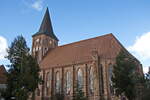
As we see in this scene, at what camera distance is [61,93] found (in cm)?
4006

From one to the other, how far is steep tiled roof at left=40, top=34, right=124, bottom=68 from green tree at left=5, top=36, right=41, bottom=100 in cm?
1623

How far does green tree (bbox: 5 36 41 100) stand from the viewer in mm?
22263

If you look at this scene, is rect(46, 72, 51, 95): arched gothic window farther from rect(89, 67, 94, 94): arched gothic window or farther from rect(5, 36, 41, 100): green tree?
rect(5, 36, 41, 100): green tree

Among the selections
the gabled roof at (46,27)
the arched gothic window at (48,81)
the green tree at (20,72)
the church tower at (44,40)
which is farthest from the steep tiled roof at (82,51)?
the green tree at (20,72)

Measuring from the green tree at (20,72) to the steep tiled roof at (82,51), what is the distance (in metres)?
16.2

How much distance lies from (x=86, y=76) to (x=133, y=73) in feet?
43.6

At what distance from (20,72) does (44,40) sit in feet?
94.1

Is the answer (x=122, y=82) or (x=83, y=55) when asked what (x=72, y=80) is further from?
(x=122, y=82)

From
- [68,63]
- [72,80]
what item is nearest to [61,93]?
[72,80]

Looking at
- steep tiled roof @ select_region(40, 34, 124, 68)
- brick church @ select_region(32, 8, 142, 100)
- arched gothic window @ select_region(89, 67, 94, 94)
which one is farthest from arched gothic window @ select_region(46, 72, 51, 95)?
arched gothic window @ select_region(89, 67, 94, 94)

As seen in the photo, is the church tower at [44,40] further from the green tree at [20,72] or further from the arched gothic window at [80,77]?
the green tree at [20,72]

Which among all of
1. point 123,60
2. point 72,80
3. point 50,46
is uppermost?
point 50,46

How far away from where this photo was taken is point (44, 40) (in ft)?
169

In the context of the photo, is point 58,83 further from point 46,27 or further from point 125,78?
point 125,78
